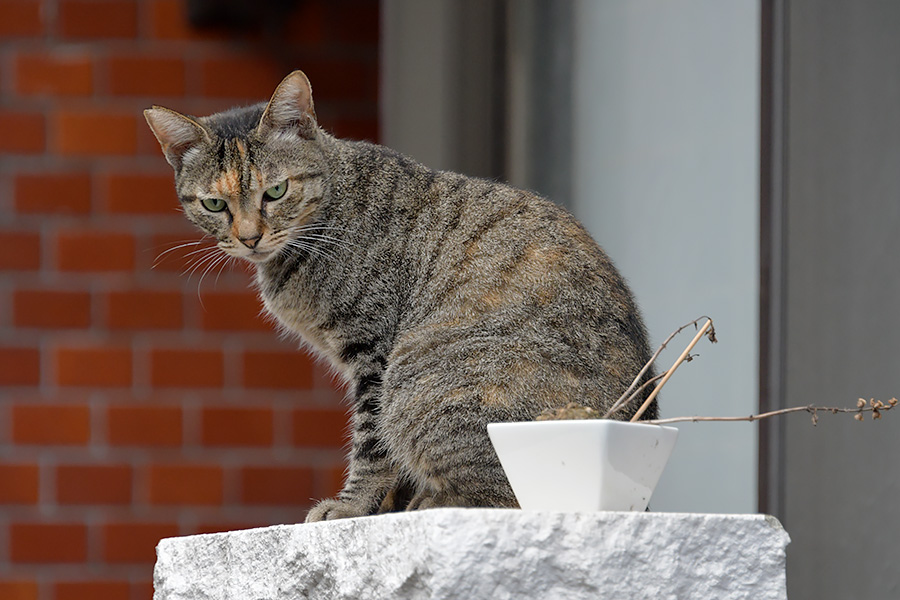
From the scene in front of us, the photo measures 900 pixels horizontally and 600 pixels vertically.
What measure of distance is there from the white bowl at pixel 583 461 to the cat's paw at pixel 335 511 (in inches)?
19.5

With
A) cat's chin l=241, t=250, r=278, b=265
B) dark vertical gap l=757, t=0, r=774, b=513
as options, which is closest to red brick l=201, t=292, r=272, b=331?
cat's chin l=241, t=250, r=278, b=265

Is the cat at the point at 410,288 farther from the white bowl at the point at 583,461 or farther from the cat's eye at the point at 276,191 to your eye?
the white bowl at the point at 583,461

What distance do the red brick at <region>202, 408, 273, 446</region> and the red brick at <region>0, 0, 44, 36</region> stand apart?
1.10 metres

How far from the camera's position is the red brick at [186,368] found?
2.83 m

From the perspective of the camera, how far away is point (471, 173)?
2459 mm

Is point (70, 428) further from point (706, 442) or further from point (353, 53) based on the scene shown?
point (706, 442)

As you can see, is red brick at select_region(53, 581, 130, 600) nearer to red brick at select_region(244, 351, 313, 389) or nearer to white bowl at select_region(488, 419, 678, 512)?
red brick at select_region(244, 351, 313, 389)

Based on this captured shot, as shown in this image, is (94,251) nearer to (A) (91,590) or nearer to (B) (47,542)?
(B) (47,542)

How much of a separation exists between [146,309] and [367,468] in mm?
1538

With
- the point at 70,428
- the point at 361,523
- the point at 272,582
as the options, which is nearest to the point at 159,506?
the point at 70,428

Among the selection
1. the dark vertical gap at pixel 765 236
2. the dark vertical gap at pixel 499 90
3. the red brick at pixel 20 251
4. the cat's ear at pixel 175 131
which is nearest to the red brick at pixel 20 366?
the red brick at pixel 20 251

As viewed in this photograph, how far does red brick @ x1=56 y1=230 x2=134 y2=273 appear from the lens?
9.38 ft

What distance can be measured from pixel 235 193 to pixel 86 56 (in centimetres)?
159

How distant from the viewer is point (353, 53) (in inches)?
117
